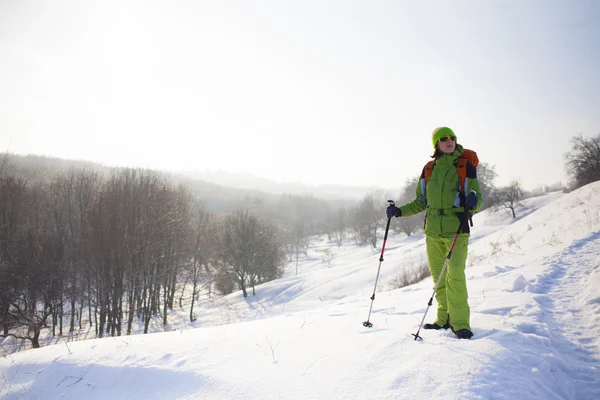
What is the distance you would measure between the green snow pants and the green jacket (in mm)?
179

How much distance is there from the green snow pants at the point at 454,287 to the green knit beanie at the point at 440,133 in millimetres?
1325

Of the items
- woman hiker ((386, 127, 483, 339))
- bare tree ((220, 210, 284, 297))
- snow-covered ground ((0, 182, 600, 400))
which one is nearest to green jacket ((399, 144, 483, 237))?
woman hiker ((386, 127, 483, 339))

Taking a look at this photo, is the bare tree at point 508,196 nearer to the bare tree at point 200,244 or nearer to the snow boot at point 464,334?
the bare tree at point 200,244

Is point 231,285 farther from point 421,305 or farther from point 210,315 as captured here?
point 421,305

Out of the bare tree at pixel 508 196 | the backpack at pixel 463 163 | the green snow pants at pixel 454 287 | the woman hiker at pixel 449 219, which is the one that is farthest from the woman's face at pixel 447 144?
the bare tree at pixel 508 196

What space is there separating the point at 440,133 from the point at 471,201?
99cm

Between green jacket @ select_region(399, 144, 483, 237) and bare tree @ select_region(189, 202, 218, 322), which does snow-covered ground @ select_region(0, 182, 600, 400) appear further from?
bare tree @ select_region(189, 202, 218, 322)

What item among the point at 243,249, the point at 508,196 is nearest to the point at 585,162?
the point at 508,196

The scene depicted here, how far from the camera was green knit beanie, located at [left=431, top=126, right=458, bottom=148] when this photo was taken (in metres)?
3.62

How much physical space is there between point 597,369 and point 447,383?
1.77 m

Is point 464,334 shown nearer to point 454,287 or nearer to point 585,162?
point 454,287

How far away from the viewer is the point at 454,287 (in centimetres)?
341

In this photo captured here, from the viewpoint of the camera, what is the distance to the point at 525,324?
3.40 m

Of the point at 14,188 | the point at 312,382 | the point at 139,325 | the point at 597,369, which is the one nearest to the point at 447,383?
the point at 312,382
